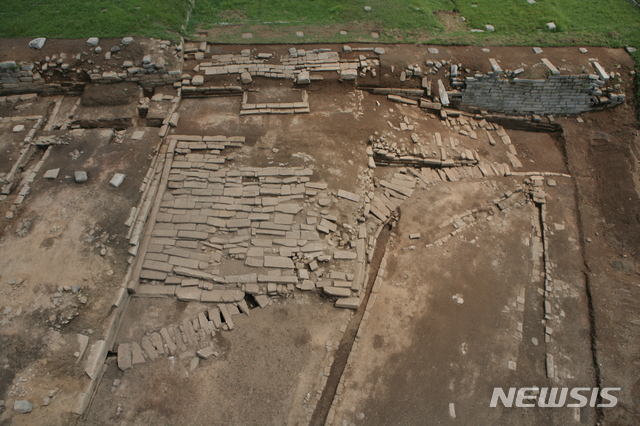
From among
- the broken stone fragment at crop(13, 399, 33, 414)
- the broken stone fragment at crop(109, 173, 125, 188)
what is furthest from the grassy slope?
the broken stone fragment at crop(13, 399, 33, 414)

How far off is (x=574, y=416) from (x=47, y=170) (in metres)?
12.1

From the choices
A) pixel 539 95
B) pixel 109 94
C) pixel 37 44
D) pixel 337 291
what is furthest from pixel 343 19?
pixel 337 291

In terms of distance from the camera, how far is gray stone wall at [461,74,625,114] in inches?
429

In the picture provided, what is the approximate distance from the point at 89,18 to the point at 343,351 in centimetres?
1262

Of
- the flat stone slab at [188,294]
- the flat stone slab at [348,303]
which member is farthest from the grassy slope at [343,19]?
the flat stone slab at [348,303]

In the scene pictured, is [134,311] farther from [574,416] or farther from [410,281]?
[574,416]

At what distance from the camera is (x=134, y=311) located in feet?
22.8

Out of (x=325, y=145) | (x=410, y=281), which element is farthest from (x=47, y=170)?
(x=410, y=281)

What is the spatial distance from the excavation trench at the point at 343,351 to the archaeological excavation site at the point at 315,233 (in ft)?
0.11

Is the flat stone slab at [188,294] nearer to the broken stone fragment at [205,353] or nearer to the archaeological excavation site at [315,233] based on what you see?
the archaeological excavation site at [315,233]

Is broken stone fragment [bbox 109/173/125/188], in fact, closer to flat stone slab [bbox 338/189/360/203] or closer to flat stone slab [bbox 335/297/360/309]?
flat stone slab [bbox 338/189/360/203]

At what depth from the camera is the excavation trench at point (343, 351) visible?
6.23 m

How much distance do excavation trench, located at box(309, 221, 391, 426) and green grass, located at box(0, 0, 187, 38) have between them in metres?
9.52

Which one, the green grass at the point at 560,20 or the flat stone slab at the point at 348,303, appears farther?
the green grass at the point at 560,20
